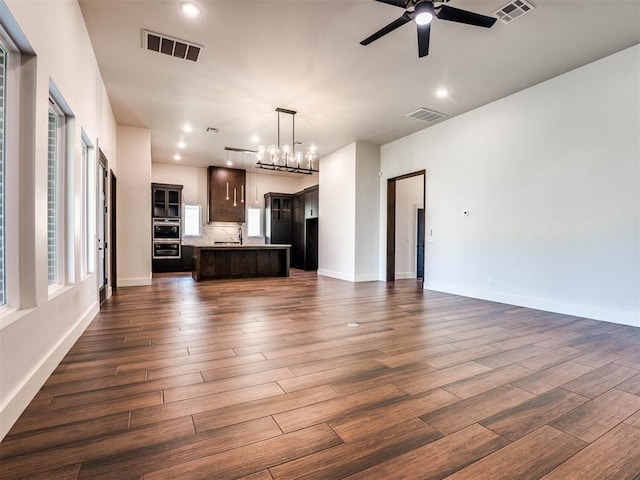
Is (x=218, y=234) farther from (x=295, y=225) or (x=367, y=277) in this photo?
(x=367, y=277)

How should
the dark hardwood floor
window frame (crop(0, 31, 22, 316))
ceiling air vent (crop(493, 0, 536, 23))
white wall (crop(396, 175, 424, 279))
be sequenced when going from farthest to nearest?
white wall (crop(396, 175, 424, 279)) → ceiling air vent (crop(493, 0, 536, 23)) → window frame (crop(0, 31, 22, 316)) → the dark hardwood floor

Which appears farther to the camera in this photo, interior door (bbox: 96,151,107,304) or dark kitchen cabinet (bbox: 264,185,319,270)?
dark kitchen cabinet (bbox: 264,185,319,270)

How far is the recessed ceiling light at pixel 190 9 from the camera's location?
10.2ft

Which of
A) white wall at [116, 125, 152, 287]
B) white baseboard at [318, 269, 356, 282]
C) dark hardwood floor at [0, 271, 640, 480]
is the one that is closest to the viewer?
dark hardwood floor at [0, 271, 640, 480]

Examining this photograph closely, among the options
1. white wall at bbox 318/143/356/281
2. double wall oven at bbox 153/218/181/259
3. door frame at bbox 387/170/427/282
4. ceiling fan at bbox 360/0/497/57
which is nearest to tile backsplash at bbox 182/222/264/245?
double wall oven at bbox 153/218/181/259

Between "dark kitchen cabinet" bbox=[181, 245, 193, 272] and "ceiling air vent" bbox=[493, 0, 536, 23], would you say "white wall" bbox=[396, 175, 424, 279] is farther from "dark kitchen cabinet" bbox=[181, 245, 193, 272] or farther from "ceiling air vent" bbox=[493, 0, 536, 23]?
"dark kitchen cabinet" bbox=[181, 245, 193, 272]

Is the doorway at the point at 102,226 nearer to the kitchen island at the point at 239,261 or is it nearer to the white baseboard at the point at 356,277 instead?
the kitchen island at the point at 239,261

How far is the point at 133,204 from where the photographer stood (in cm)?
650

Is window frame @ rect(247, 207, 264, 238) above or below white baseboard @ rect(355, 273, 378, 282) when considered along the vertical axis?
above

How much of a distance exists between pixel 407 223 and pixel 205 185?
6.55 m

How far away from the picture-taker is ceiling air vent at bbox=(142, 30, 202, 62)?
11.8 feet

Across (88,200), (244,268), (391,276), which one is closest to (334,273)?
(391,276)

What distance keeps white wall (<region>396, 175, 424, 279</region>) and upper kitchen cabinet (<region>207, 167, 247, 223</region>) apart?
5229 millimetres

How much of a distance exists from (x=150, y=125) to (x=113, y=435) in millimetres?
6289
